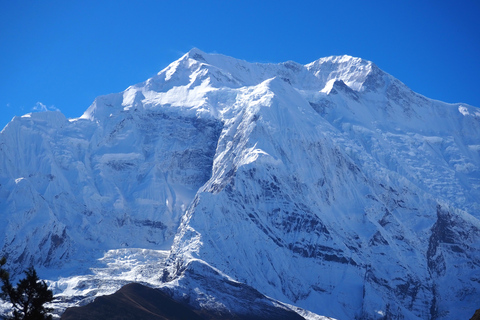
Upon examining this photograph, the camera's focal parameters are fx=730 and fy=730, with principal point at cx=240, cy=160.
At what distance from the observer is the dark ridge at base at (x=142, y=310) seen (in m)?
125

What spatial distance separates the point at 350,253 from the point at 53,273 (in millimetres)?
66164

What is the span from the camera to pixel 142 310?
126 metres

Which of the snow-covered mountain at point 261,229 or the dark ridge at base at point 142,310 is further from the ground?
the snow-covered mountain at point 261,229

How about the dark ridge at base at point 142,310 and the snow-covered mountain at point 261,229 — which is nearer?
the dark ridge at base at point 142,310

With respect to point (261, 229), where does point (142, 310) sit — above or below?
below

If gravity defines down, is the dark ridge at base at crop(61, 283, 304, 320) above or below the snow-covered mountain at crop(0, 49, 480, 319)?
below

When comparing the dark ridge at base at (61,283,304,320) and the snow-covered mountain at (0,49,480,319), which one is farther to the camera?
the snow-covered mountain at (0,49,480,319)

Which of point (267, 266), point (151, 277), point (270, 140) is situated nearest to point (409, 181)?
point (270, 140)

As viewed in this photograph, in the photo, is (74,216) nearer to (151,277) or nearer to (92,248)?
(92,248)

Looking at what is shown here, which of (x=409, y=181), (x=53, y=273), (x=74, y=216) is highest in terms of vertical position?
(x=409, y=181)

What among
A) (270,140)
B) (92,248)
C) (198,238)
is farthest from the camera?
(270,140)

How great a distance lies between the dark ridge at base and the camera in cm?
12488

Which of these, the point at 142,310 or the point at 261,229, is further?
the point at 261,229

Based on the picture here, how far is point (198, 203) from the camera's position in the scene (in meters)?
165
